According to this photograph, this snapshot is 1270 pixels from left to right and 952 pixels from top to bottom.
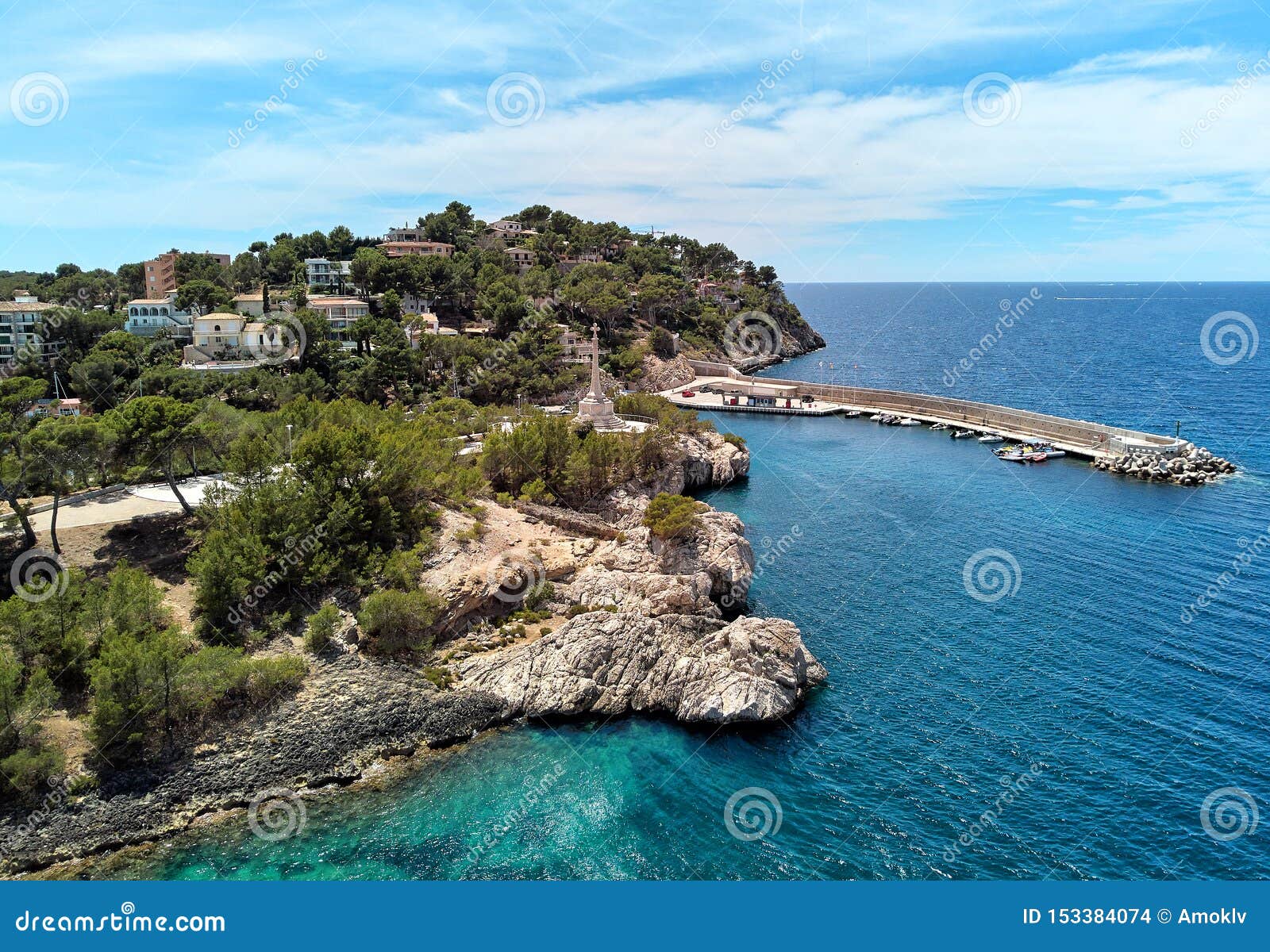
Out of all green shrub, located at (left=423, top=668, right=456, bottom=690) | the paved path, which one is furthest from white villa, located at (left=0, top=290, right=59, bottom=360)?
green shrub, located at (left=423, top=668, right=456, bottom=690)

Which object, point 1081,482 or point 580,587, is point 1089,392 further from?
point 580,587

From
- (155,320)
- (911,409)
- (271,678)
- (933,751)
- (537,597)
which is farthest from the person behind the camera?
(911,409)

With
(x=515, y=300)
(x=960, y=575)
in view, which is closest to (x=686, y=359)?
(x=515, y=300)

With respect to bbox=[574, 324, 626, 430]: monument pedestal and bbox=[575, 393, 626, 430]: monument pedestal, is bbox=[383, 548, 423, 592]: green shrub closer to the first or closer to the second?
bbox=[574, 324, 626, 430]: monument pedestal

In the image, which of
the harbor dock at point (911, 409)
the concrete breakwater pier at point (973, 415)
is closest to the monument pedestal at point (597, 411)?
the concrete breakwater pier at point (973, 415)

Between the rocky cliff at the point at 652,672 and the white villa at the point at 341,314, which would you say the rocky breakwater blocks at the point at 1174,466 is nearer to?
the rocky cliff at the point at 652,672

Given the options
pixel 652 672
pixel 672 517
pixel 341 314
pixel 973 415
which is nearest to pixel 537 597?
pixel 652 672

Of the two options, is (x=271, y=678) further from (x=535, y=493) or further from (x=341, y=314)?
(x=341, y=314)
